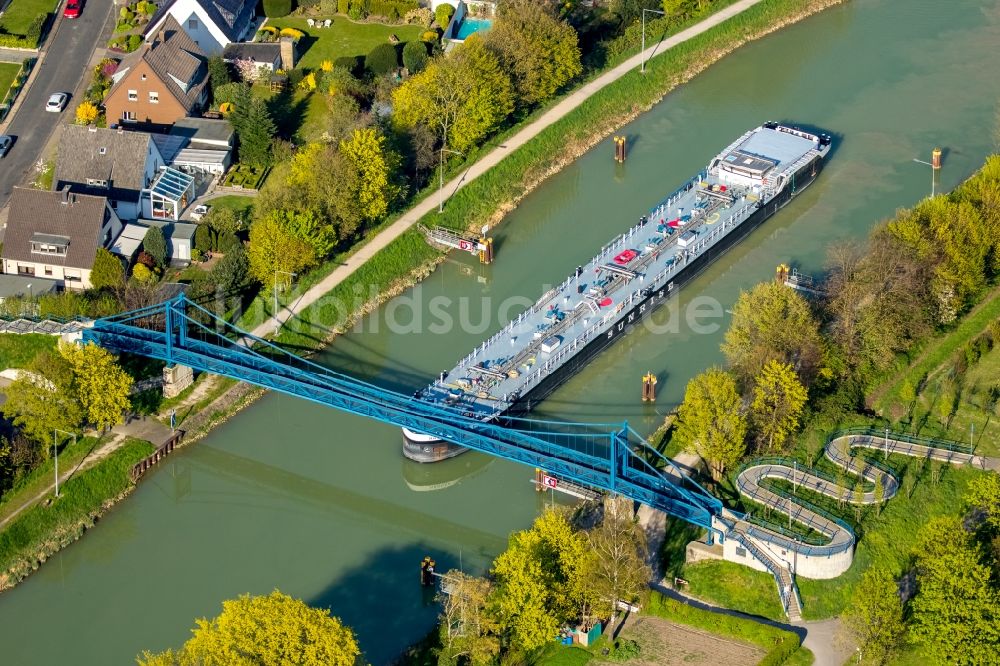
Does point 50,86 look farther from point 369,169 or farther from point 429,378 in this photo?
Result: point 429,378

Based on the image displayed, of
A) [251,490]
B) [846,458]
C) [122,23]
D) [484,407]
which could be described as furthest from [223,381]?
[122,23]

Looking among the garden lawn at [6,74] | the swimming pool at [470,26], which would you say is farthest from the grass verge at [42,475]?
the swimming pool at [470,26]

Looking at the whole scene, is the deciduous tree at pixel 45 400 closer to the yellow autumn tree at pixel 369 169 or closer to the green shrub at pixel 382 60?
the yellow autumn tree at pixel 369 169

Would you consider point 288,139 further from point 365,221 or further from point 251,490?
point 251,490

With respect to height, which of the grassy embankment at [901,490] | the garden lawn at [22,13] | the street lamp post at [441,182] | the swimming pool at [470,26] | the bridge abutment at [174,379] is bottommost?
the grassy embankment at [901,490]

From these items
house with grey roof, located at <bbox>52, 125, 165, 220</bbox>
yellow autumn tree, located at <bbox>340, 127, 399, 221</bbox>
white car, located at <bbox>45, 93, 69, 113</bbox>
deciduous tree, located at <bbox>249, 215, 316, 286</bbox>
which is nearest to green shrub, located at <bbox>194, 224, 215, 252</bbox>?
deciduous tree, located at <bbox>249, 215, 316, 286</bbox>
